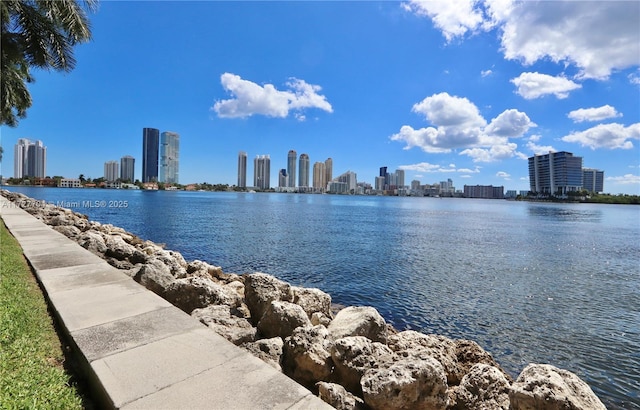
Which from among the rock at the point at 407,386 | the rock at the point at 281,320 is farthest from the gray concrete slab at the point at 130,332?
the rock at the point at 407,386

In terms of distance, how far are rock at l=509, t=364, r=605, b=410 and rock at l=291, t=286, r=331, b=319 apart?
5.17 meters

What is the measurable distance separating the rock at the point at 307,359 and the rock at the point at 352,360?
0.16 metres

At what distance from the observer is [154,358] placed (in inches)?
154

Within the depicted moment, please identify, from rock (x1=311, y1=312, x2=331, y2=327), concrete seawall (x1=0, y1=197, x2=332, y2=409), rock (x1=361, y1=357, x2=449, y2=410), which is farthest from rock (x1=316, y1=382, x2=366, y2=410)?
rock (x1=311, y1=312, x2=331, y2=327)

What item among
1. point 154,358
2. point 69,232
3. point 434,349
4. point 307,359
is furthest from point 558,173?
point 154,358

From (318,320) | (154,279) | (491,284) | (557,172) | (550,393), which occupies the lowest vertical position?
(491,284)

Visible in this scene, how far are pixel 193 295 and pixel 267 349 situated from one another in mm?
2521

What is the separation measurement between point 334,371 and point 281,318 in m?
1.53

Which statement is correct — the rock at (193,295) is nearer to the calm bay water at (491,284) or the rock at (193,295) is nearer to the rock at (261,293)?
the rock at (261,293)

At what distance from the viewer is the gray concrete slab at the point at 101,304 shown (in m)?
4.95

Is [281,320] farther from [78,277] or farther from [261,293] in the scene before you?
[78,277]

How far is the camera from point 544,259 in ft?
77.6

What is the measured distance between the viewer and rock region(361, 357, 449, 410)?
406cm

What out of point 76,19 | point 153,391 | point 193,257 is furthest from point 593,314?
point 76,19
